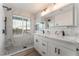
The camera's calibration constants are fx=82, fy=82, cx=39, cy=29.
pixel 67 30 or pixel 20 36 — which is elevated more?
pixel 67 30

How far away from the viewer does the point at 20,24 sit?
1681 mm

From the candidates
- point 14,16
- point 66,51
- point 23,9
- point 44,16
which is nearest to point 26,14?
point 23,9

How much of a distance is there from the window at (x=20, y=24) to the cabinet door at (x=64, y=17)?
66 cm

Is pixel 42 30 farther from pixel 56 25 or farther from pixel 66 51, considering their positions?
pixel 66 51

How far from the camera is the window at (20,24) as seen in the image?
1587mm

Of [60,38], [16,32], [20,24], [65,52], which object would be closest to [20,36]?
[16,32]

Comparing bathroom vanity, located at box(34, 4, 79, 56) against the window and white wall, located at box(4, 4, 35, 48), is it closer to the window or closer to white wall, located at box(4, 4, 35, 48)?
white wall, located at box(4, 4, 35, 48)

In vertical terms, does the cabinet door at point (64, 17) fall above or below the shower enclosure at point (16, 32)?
above

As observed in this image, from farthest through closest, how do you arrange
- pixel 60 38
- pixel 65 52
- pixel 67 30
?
1. pixel 67 30
2. pixel 60 38
3. pixel 65 52

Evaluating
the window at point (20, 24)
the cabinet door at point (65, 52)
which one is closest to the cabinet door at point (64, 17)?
the cabinet door at point (65, 52)

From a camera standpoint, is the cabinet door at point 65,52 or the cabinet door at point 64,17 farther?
the cabinet door at point 64,17

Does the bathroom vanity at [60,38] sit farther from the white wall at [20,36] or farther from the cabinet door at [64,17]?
the white wall at [20,36]

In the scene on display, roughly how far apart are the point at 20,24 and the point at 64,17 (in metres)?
0.91

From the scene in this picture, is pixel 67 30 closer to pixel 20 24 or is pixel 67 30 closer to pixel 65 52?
pixel 65 52
